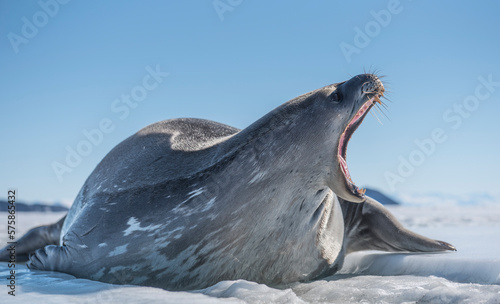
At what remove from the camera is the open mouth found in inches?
99.2

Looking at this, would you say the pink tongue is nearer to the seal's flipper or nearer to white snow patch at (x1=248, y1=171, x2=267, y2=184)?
white snow patch at (x1=248, y1=171, x2=267, y2=184)

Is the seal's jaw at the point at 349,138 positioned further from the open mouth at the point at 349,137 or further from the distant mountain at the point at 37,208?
the distant mountain at the point at 37,208

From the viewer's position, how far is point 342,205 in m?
3.41

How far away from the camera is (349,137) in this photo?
2621 mm

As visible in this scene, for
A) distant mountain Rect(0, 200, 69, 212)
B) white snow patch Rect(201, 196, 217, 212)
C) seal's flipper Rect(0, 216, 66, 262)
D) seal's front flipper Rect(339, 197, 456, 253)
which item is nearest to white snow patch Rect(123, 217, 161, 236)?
white snow patch Rect(201, 196, 217, 212)

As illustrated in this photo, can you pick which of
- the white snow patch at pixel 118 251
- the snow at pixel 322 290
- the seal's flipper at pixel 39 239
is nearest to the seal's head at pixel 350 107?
the snow at pixel 322 290

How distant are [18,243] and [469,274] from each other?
13.4ft

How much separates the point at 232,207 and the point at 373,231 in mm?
1536

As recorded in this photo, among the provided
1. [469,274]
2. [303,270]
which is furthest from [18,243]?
[469,274]

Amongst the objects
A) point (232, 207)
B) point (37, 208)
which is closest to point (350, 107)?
point (232, 207)

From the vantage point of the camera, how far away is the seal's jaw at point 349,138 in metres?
2.50

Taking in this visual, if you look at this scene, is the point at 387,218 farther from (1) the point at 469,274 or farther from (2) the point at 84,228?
(2) the point at 84,228

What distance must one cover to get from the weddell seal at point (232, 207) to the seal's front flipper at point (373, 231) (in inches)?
26.7

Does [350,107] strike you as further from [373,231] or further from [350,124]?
[373,231]
